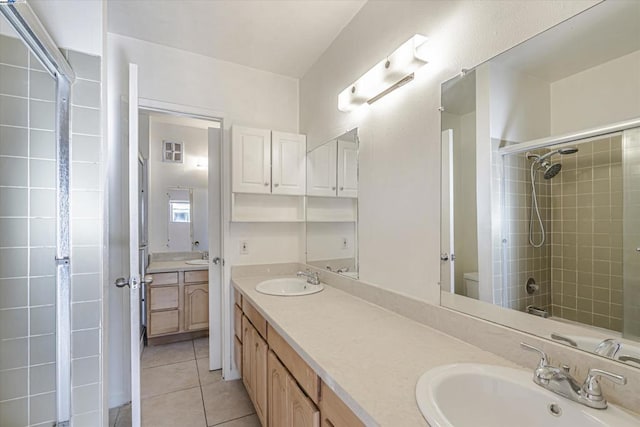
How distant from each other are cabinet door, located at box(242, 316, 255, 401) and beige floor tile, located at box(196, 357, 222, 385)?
0.48 m

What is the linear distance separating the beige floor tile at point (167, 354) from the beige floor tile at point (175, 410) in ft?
1.96

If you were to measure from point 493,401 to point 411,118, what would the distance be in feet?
3.72

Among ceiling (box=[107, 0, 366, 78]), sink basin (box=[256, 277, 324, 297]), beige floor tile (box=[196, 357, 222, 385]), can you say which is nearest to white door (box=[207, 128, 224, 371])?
beige floor tile (box=[196, 357, 222, 385])

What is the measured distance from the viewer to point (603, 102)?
0.78 metres

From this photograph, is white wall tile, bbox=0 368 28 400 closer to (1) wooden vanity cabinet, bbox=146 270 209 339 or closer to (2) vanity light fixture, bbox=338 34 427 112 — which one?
(1) wooden vanity cabinet, bbox=146 270 209 339

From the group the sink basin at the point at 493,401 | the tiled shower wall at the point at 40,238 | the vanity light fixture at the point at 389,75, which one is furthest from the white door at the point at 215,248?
the sink basin at the point at 493,401

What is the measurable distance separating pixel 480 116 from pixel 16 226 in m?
2.09

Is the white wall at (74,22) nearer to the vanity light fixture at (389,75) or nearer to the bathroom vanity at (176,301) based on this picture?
the vanity light fixture at (389,75)

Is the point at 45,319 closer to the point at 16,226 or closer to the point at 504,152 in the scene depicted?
the point at 16,226

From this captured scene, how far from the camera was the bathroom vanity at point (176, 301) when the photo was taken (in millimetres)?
2961

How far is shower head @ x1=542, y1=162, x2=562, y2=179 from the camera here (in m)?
0.87

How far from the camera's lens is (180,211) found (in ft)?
12.1

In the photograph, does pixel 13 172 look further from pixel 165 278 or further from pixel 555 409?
pixel 555 409

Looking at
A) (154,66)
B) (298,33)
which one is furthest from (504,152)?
(154,66)
